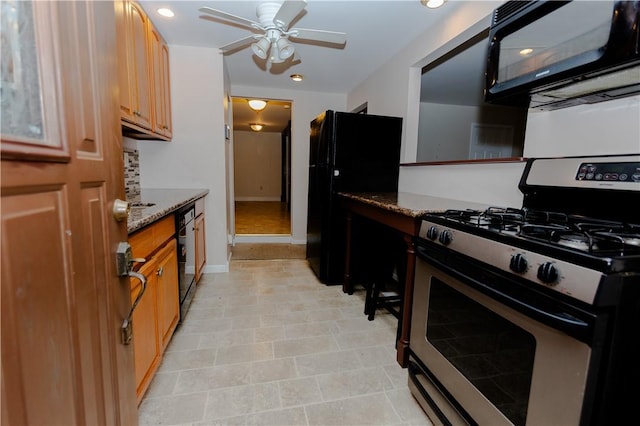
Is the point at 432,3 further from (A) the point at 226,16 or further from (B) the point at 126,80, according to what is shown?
(B) the point at 126,80

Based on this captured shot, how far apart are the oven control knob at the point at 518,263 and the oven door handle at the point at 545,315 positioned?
94mm

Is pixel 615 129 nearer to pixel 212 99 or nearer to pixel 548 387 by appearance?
pixel 548 387

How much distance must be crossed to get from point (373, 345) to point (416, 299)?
0.67m

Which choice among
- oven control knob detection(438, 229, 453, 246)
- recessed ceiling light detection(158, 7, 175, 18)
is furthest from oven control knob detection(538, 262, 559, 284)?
recessed ceiling light detection(158, 7, 175, 18)

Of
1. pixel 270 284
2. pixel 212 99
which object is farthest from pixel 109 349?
pixel 212 99

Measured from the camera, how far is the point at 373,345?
6.56ft

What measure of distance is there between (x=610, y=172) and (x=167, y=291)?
222 cm

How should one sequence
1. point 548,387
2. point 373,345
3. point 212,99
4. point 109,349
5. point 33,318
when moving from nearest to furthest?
point 33,318 < point 109,349 < point 548,387 < point 373,345 < point 212,99

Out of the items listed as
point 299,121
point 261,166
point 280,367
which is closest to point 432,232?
point 280,367

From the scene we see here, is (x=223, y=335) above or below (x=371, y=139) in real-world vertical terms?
below

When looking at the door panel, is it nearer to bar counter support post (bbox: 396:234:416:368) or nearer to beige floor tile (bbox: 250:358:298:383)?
beige floor tile (bbox: 250:358:298:383)

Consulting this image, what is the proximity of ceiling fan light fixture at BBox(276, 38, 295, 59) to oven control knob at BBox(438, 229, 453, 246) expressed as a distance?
6.12ft

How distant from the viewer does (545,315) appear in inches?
32.0

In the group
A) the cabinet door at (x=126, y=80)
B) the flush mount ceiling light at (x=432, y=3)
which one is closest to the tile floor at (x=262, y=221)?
the cabinet door at (x=126, y=80)
